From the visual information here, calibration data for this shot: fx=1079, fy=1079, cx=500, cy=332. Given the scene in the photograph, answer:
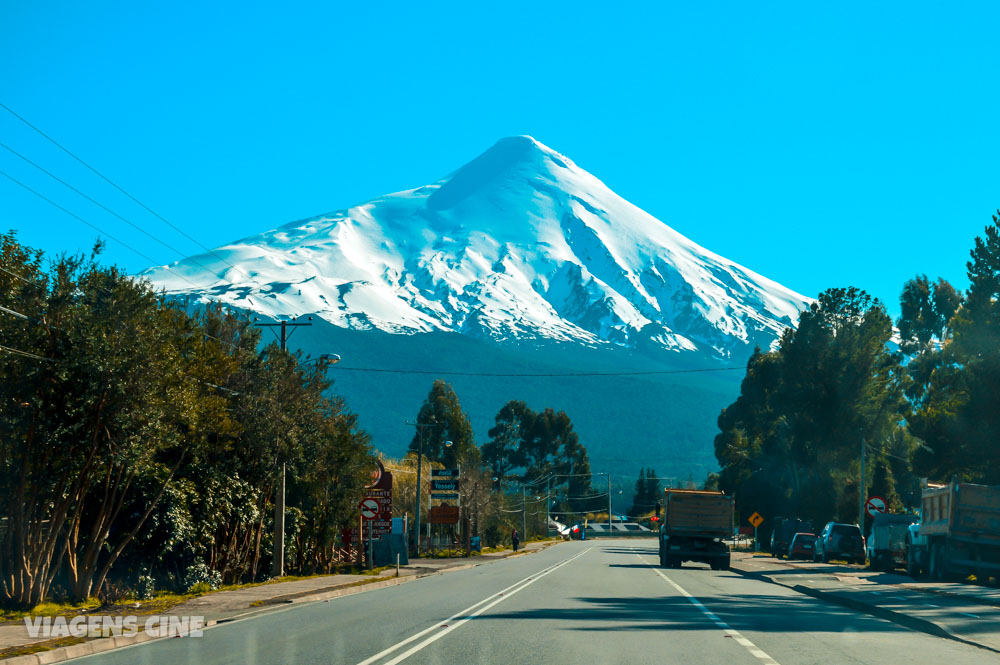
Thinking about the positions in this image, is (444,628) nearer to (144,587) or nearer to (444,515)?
(144,587)

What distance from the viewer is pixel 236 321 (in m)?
31.5

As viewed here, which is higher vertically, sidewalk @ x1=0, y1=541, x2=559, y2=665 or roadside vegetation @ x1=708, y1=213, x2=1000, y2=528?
roadside vegetation @ x1=708, y1=213, x2=1000, y2=528

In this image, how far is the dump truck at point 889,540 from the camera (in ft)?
126

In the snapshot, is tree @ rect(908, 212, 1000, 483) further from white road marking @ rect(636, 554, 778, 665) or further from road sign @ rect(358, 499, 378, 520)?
road sign @ rect(358, 499, 378, 520)

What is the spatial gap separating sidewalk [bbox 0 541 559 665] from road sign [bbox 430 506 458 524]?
82.7 ft

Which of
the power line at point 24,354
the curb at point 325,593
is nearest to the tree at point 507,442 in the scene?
the curb at point 325,593

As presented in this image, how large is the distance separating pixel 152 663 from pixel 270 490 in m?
18.6

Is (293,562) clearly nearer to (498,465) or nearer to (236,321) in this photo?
(236,321)

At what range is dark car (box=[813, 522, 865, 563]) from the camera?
46375 millimetres

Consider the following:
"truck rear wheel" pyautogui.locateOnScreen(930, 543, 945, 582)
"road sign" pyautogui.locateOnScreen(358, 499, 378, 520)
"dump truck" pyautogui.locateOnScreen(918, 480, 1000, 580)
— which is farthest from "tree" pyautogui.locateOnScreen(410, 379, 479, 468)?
"dump truck" pyautogui.locateOnScreen(918, 480, 1000, 580)

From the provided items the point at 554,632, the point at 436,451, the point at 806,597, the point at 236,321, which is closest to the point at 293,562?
the point at 236,321

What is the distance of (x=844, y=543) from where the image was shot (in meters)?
46.7

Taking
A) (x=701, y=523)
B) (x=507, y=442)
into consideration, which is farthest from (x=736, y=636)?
(x=507, y=442)

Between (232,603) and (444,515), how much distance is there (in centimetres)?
4331
